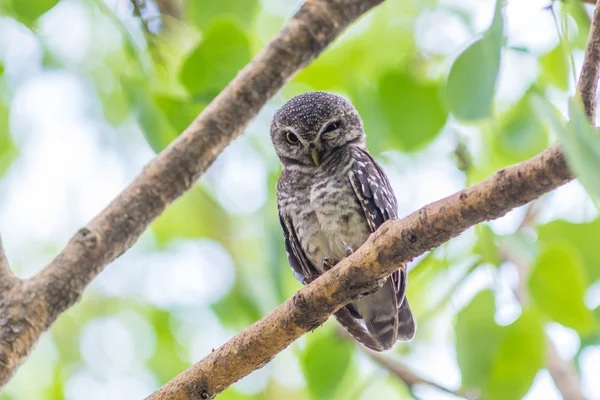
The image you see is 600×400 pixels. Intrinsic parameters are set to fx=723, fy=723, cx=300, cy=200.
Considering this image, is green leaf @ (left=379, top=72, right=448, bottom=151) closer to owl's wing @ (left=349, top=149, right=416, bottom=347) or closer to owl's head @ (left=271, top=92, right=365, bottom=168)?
owl's wing @ (left=349, top=149, right=416, bottom=347)

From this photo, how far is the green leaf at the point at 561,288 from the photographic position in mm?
2010

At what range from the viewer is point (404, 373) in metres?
2.76

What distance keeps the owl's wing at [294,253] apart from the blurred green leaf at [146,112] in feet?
2.85

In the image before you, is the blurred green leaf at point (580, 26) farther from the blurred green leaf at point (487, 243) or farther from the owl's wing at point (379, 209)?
the owl's wing at point (379, 209)

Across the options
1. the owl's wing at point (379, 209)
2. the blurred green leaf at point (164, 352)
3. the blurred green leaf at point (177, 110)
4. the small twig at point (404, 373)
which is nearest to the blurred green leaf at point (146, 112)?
the blurred green leaf at point (177, 110)

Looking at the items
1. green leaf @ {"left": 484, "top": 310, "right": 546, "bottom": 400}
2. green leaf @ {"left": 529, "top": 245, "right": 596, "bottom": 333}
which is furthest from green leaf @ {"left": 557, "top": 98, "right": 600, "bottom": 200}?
green leaf @ {"left": 484, "top": 310, "right": 546, "bottom": 400}

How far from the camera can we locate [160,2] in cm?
324

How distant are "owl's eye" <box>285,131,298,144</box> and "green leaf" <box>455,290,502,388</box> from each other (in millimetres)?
1366

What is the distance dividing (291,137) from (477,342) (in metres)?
1.49

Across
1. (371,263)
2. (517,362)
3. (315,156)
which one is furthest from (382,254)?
(315,156)

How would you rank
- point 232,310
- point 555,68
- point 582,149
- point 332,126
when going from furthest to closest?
point 232,310
point 332,126
point 555,68
point 582,149

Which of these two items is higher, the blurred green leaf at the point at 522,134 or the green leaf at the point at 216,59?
the green leaf at the point at 216,59

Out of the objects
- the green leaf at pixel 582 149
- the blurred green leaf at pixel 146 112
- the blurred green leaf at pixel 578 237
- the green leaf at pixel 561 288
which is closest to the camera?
the green leaf at pixel 582 149

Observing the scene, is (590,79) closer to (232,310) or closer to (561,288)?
(561,288)
